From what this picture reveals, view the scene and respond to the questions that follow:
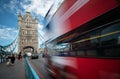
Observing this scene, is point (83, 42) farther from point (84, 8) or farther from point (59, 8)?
A: point (59, 8)

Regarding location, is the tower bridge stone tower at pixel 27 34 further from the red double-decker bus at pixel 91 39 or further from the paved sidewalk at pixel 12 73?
the red double-decker bus at pixel 91 39

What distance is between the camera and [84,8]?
3.52 m

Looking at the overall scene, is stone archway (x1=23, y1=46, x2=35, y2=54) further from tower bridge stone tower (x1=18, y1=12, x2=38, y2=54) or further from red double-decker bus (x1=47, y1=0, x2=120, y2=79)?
red double-decker bus (x1=47, y1=0, x2=120, y2=79)

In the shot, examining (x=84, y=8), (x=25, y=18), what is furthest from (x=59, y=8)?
(x=25, y=18)

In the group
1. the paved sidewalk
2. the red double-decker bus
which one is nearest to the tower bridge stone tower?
the paved sidewalk

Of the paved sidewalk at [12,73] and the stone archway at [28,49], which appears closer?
the paved sidewalk at [12,73]

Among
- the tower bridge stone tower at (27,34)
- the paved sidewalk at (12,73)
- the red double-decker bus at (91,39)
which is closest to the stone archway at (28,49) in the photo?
the tower bridge stone tower at (27,34)

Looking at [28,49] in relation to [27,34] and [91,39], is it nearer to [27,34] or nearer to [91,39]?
[27,34]

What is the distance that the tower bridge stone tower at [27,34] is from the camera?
64.2 meters

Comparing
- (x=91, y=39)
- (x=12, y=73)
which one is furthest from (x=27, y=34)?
(x=91, y=39)

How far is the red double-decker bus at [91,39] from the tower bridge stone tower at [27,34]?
203 feet

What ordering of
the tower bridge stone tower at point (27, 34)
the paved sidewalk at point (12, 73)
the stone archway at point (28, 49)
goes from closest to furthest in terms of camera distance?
the paved sidewalk at point (12, 73), the tower bridge stone tower at point (27, 34), the stone archway at point (28, 49)

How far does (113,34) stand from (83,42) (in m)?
1.08

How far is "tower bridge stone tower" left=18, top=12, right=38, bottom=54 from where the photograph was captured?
64.2 meters
